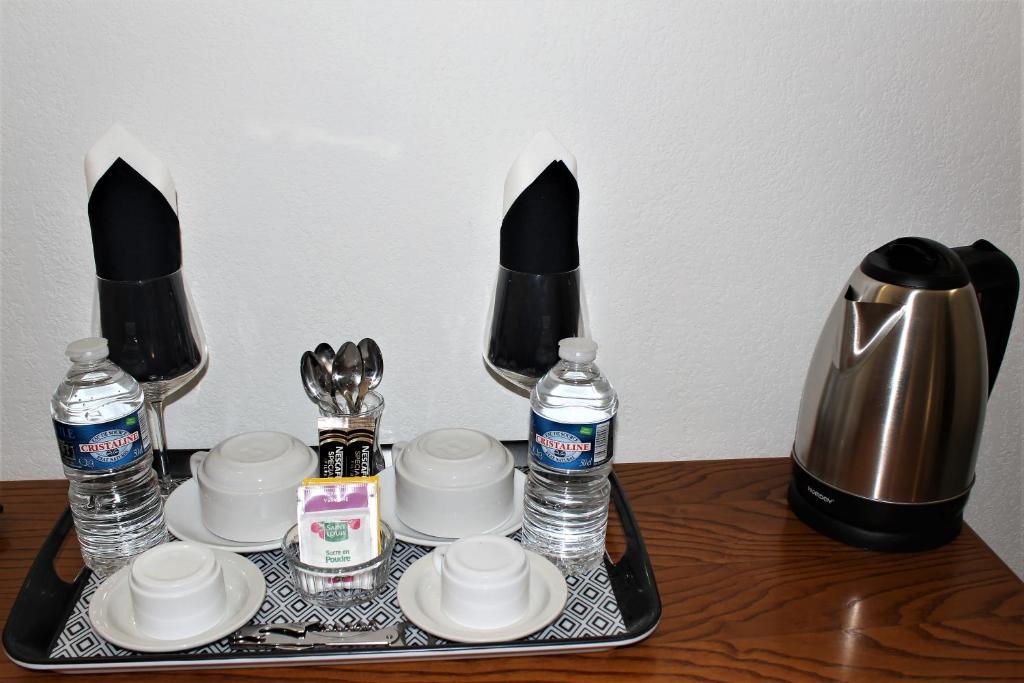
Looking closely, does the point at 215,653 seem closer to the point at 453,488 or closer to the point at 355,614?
A: the point at 355,614

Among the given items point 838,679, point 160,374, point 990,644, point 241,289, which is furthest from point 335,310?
point 990,644

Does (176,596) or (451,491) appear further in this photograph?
(451,491)

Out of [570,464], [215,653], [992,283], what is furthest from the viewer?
[992,283]

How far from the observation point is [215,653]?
2.65 ft

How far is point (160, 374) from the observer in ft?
3.34

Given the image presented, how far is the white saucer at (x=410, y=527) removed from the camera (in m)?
0.97

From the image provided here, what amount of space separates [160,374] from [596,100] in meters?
0.61

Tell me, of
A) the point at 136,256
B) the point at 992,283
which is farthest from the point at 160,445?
the point at 992,283

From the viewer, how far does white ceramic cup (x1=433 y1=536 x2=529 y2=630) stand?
0.84 meters

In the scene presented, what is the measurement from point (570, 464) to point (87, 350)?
0.51 meters

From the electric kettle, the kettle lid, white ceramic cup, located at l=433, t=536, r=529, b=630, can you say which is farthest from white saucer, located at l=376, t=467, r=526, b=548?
the kettle lid

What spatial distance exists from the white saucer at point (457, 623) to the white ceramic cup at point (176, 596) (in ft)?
0.58

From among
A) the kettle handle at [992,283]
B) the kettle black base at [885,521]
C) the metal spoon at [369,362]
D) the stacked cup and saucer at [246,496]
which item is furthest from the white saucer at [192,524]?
the kettle handle at [992,283]

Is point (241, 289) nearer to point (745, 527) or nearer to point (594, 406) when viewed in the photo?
point (594, 406)
